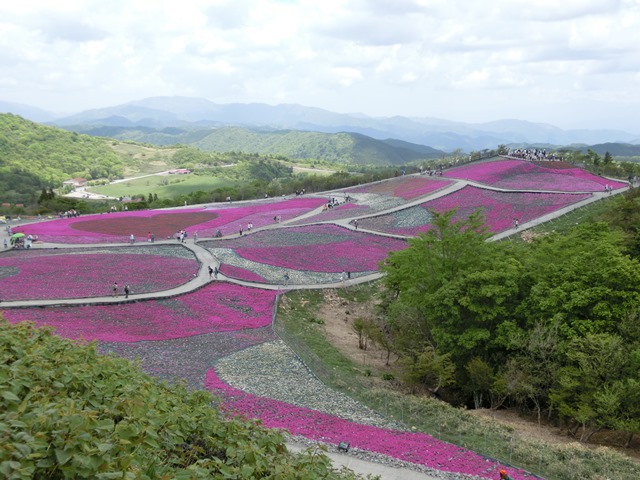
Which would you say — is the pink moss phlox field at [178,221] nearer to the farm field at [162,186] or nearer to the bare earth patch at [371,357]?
the bare earth patch at [371,357]

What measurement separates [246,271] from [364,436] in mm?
32257

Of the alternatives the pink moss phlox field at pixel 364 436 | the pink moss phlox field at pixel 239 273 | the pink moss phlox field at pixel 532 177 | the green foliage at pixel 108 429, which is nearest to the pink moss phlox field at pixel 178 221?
the pink moss phlox field at pixel 239 273

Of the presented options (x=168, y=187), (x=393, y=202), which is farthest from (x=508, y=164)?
(x=168, y=187)

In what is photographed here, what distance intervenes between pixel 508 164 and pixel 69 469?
10179 cm

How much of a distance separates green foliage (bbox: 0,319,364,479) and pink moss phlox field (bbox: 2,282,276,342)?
76.7 ft

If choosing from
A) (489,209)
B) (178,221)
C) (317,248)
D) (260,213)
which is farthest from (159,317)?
(489,209)

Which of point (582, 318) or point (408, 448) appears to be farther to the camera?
point (582, 318)

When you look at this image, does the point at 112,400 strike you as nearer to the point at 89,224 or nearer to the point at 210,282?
the point at 210,282

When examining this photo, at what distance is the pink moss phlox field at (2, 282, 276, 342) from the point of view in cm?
3338

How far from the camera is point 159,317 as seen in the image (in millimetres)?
37062

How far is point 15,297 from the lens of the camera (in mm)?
37469

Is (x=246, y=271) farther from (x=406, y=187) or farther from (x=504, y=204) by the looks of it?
(x=406, y=187)

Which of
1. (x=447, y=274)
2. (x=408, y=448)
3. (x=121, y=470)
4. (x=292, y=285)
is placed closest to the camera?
(x=121, y=470)

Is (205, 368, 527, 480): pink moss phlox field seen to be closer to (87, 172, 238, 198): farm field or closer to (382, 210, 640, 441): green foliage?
(382, 210, 640, 441): green foliage
